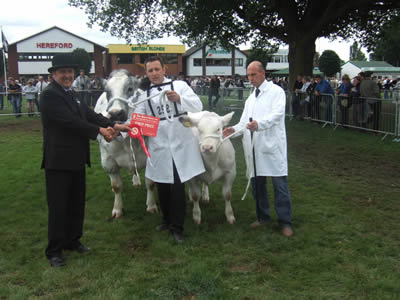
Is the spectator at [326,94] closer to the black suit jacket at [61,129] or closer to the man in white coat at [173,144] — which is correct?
the man in white coat at [173,144]

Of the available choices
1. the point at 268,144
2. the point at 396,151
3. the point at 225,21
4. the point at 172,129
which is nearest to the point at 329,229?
the point at 268,144

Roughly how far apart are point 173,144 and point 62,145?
1369 millimetres

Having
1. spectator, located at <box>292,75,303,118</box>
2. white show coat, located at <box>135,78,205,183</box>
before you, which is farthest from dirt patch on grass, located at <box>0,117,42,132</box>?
white show coat, located at <box>135,78,205,183</box>

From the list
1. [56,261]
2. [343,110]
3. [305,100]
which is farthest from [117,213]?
[305,100]

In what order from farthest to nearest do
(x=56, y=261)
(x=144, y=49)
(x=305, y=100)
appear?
(x=144, y=49) < (x=305, y=100) < (x=56, y=261)

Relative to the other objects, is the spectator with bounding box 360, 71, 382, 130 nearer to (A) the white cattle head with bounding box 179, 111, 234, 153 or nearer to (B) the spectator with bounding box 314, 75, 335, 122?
(B) the spectator with bounding box 314, 75, 335, 122

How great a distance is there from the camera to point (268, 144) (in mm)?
4926

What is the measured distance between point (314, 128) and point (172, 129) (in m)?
10.5

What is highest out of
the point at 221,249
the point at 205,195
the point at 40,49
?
the point at 40,49

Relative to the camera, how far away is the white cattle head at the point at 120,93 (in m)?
4.80

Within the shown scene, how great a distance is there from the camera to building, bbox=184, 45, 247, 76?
7238cm

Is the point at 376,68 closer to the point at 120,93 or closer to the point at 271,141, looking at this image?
the point at 271,141

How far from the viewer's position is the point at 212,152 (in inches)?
192

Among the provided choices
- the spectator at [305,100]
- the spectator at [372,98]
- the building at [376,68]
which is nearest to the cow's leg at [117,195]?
the spectator at [372,98]
